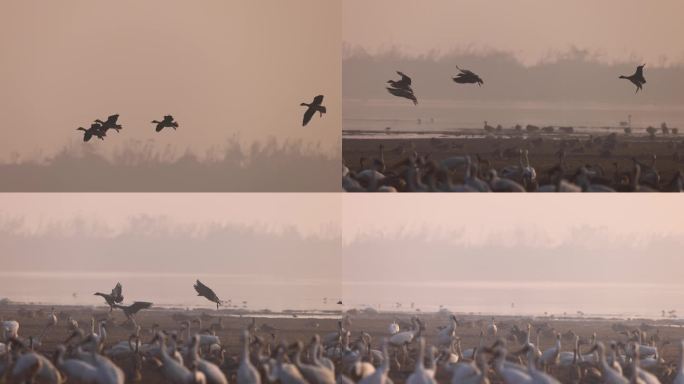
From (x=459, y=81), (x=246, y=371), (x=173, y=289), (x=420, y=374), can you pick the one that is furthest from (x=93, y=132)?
(x=420, y=374)

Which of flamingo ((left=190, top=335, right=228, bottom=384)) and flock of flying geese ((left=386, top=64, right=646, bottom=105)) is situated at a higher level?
flock of flying geese ((left=386, top=64, right=646, bottom=105))

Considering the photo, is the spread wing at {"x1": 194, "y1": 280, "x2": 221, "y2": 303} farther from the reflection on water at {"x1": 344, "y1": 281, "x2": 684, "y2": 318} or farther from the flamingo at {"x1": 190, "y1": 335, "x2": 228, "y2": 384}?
the reflection on water at {"x1": 344, "y1": 281, "x2": 684, "y2": 318}

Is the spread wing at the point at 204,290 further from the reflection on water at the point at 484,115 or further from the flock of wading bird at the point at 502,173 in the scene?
the reflection on water at the point at 484,115

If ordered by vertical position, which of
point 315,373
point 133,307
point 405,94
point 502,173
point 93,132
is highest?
point 405,94

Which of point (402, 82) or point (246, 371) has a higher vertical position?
point (402, 82)

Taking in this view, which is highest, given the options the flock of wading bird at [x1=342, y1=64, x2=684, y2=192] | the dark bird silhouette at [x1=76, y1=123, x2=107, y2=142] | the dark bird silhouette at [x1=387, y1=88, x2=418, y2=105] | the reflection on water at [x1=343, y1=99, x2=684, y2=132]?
the dark bird silhouette at [x1=387, y1=88, x2=418, y2=105]

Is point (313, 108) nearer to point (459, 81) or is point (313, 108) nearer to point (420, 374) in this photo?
point (459, 81)

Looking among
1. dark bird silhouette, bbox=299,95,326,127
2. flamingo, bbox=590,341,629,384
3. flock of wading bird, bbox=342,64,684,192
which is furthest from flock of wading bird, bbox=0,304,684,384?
dark bird silhouette, bbox=299,95,326,127
